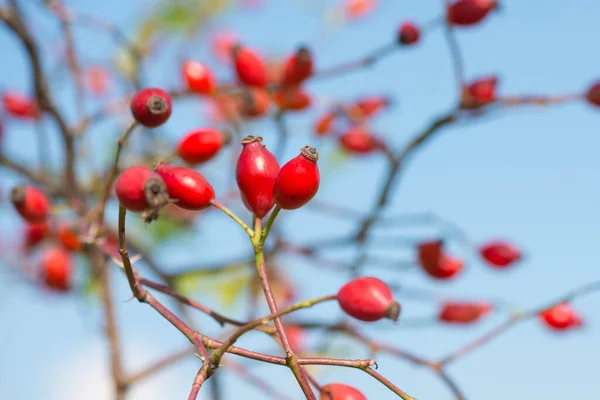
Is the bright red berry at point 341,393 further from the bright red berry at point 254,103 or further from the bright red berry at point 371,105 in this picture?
the bright red berry at point 371,105

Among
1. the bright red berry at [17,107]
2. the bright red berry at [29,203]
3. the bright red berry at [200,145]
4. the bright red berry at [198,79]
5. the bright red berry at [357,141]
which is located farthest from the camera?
the bright red berry at [17,107]

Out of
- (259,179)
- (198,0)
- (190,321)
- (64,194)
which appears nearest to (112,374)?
(190,321)

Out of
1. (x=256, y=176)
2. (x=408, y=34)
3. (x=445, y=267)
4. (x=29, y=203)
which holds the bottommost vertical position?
(x=256, y=176)

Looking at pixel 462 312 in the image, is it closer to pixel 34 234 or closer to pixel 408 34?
pixel 408 34

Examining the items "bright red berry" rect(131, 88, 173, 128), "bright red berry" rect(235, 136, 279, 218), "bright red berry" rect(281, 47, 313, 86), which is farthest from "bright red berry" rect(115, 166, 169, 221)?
"bright red berry" rect(281, 47, 313, 86)

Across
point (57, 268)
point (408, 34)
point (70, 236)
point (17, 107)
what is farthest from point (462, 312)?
point (17, 107)

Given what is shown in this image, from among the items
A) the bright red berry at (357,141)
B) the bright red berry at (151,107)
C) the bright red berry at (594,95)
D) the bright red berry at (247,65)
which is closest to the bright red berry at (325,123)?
the bright red berry at (357,141)

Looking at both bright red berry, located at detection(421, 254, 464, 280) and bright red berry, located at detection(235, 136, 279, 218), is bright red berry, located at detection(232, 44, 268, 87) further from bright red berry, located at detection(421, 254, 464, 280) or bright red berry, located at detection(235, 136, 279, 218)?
bright red berry, located at detection(235, 136, 279, 218)
